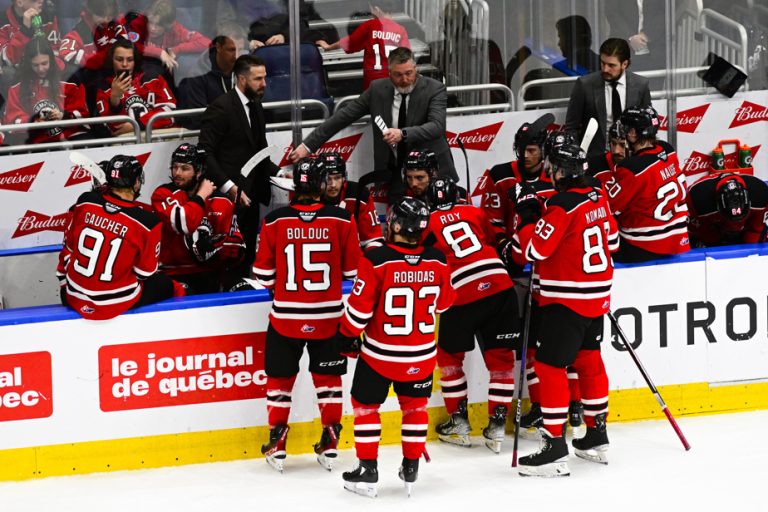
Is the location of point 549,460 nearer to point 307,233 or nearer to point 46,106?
point 307,233

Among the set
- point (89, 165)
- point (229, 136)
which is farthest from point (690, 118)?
point (89, 165)

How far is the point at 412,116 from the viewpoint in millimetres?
7027

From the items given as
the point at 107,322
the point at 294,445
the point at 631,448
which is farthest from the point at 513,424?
the point at 107,322

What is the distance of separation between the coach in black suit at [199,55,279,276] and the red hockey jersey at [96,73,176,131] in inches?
17.2

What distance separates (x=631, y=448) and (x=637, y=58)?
2851 millimetres

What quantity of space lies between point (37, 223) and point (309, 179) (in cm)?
215

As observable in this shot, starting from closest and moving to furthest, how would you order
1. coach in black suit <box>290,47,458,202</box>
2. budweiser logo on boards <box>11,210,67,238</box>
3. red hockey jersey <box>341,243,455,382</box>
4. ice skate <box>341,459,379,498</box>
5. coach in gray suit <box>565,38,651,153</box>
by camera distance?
red hockey jersey <box>341,243,455,382</box> → ice skate <box>341,459,379,498</box> → coach in black suit <box>290,47,458,202</box> → budweiser logo on boards <box>11,210,67,238</box> → coach in gray suit <box>565,38,651,153</box>

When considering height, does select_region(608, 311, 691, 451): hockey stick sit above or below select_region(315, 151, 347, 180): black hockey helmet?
below

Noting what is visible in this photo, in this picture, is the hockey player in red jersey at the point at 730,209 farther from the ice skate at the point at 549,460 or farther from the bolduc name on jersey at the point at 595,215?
the ice skate at the point at 549,460

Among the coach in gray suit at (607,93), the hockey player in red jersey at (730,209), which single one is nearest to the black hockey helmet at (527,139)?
the hockey player in red jersey at (730,209)

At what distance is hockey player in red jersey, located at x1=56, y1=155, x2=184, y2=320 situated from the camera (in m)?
5.71

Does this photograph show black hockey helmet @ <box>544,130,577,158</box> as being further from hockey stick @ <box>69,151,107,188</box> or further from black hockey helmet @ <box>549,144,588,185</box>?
hockey stick @ <box>69,151,107,188</box>

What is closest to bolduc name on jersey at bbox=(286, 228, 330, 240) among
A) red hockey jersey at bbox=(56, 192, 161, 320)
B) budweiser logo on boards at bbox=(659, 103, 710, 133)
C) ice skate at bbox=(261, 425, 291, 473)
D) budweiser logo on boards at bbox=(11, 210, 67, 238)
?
red hockey jersey at bbox=(56, 192, 161, 320)

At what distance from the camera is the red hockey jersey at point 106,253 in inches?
225
